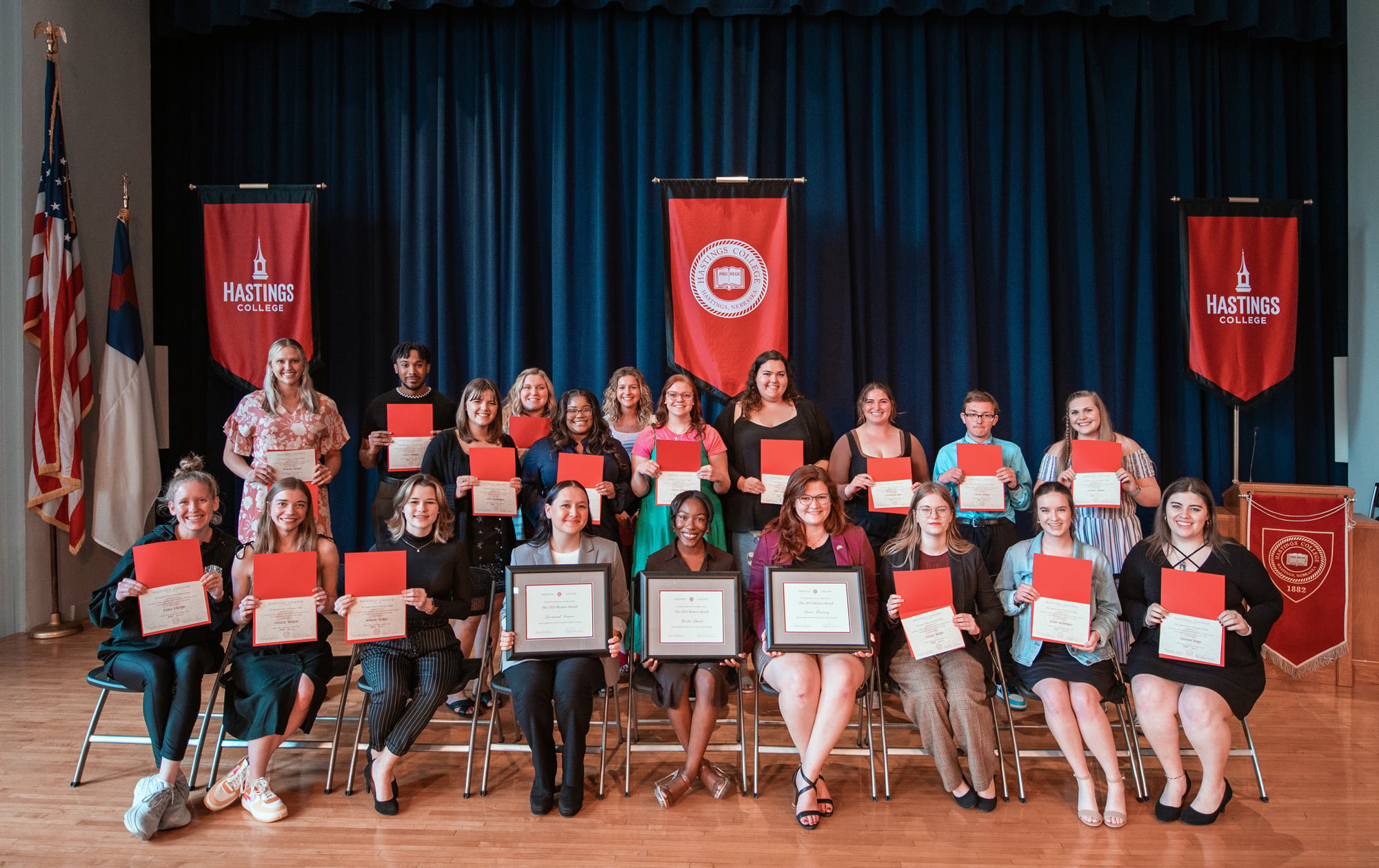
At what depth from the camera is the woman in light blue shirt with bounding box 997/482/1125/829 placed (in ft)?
10.5

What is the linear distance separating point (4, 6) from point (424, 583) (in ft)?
18.1

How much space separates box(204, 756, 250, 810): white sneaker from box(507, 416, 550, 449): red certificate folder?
1.96m

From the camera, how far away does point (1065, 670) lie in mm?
3350

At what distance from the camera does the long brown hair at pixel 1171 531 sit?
3.43 m

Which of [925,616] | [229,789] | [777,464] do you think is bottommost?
[229,789]

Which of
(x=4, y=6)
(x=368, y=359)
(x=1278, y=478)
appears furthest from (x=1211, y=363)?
(x=4, y=6)

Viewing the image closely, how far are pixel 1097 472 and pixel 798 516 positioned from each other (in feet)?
5.25

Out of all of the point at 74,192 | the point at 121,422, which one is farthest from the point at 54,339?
the point at 74,192

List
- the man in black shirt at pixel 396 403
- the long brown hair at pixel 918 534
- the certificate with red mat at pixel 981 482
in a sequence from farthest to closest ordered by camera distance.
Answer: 1. the man in black shirt at pixel 396 403
2. the certificate with red mat at pixel 981 482
3. the long brown hair at pixel 918 534

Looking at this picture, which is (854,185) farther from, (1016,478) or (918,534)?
(918,534)

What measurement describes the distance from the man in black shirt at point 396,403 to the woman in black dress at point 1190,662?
3.61 meters

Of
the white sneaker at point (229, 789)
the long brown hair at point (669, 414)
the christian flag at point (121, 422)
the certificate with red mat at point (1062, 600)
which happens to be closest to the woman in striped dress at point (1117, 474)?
the certificate with red mat at point (1062, 600)

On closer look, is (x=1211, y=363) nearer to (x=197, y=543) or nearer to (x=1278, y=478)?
(x=1278, y=478)

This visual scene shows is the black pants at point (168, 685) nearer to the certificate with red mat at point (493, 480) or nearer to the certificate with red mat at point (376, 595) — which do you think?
the certificate with red mat at point (376, 595)
